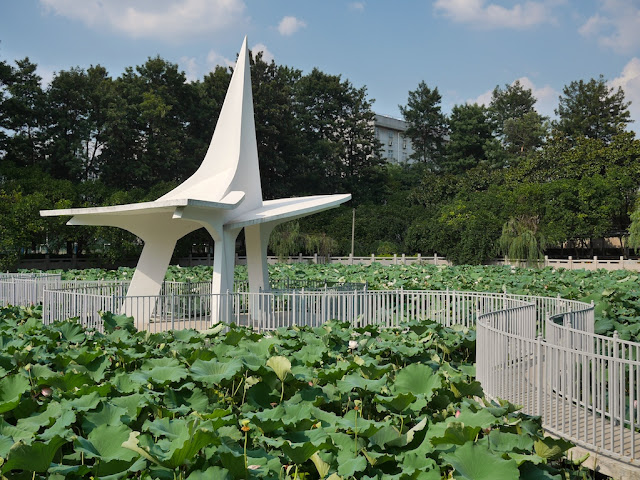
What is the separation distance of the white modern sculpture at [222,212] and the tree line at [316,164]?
19466mm

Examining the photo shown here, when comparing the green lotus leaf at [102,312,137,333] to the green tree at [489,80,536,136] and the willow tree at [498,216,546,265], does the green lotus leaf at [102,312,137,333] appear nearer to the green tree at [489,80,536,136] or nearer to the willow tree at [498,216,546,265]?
the willow tree at [498,216,546,265]

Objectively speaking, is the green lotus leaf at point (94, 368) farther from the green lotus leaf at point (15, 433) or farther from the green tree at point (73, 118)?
the green tree at point (73, 118)

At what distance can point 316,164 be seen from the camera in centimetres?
5884

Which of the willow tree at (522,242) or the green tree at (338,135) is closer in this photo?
the willow tree at (522,242)

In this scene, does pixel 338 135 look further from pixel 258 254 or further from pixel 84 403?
pixel 84 403

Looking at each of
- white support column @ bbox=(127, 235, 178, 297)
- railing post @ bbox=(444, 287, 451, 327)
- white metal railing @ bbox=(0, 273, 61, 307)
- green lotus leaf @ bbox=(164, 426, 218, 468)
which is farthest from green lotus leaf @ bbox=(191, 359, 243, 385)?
white metal railing @ bbox=(0, 273, 61, 307)

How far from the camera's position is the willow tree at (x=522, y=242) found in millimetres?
39094

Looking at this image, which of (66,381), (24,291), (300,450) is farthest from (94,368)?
(24,291)

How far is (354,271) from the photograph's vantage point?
2748 cm

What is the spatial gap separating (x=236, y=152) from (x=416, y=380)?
1248 centimetres

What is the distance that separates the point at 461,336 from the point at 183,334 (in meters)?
4.39

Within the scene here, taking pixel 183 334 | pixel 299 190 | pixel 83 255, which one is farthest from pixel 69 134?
pixel 183 334

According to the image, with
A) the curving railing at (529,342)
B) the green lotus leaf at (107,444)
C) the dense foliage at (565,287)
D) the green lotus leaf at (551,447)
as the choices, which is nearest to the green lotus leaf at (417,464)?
the green lotus leaf at (551,447)

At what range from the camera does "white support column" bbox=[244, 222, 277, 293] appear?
1655 cm
